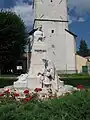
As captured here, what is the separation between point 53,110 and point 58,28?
188 ft

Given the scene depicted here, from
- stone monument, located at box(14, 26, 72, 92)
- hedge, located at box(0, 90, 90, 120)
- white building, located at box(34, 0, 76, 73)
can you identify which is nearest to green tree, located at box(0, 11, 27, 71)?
white building, located at box(34, 0, 76, 73)

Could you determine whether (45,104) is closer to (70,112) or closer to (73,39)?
(70,112)

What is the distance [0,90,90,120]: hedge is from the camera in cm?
619

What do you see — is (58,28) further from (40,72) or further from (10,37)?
(40,72)

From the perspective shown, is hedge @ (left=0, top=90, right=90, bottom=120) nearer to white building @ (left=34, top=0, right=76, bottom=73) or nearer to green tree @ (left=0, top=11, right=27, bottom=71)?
green tree @ (left=0, top=11, right=27, bottom=71)

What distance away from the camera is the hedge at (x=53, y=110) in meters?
6.19

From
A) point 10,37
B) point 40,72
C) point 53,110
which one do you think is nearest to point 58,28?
point 10,37

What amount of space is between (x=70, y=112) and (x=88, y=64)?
6712 cm

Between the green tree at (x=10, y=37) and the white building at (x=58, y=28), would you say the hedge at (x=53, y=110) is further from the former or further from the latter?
the white building at (x=58, y=28)

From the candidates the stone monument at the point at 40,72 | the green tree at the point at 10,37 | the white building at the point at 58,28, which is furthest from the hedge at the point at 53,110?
the white building at the point at 58,28

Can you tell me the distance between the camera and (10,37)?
51.0 meters

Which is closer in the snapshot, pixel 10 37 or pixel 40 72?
pixel 40 72

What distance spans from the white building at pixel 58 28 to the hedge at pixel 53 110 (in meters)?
55.1

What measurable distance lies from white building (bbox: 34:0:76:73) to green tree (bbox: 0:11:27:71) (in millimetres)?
7048
